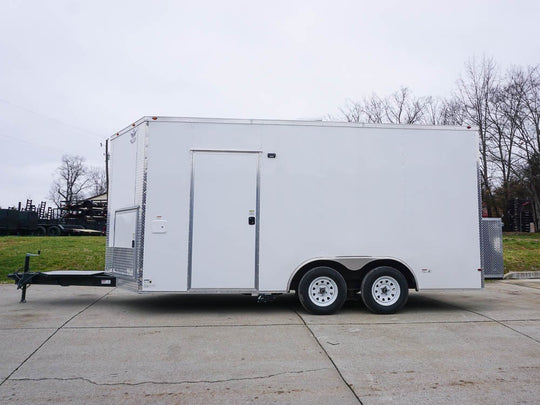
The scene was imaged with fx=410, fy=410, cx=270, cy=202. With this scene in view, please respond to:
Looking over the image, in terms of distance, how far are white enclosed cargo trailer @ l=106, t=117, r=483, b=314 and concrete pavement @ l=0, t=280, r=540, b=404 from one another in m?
0.63

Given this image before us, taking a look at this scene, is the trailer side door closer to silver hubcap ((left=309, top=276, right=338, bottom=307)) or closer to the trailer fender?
the trailer fender

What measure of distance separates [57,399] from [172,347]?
5.36 ft

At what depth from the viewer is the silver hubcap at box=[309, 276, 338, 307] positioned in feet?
A: 22.0

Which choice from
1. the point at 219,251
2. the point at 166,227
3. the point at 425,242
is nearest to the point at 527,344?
the point at 425,242

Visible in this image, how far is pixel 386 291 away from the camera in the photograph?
684 cm

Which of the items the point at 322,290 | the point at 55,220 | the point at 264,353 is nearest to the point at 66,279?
the point at 264,353

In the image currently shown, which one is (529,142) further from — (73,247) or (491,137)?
(73,247)

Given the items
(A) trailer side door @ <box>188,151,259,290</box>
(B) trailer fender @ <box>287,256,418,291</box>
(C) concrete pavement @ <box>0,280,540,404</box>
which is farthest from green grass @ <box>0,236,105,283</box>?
(B) trailer fender @ <box>287,256,418,291</box>

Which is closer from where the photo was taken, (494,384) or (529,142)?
(494,384)

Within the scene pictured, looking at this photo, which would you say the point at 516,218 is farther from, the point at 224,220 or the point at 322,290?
the point at 224,220

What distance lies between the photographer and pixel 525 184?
27.8m

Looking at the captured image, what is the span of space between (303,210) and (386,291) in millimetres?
1940

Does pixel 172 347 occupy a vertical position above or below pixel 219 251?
below

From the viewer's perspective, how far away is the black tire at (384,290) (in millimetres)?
6758
